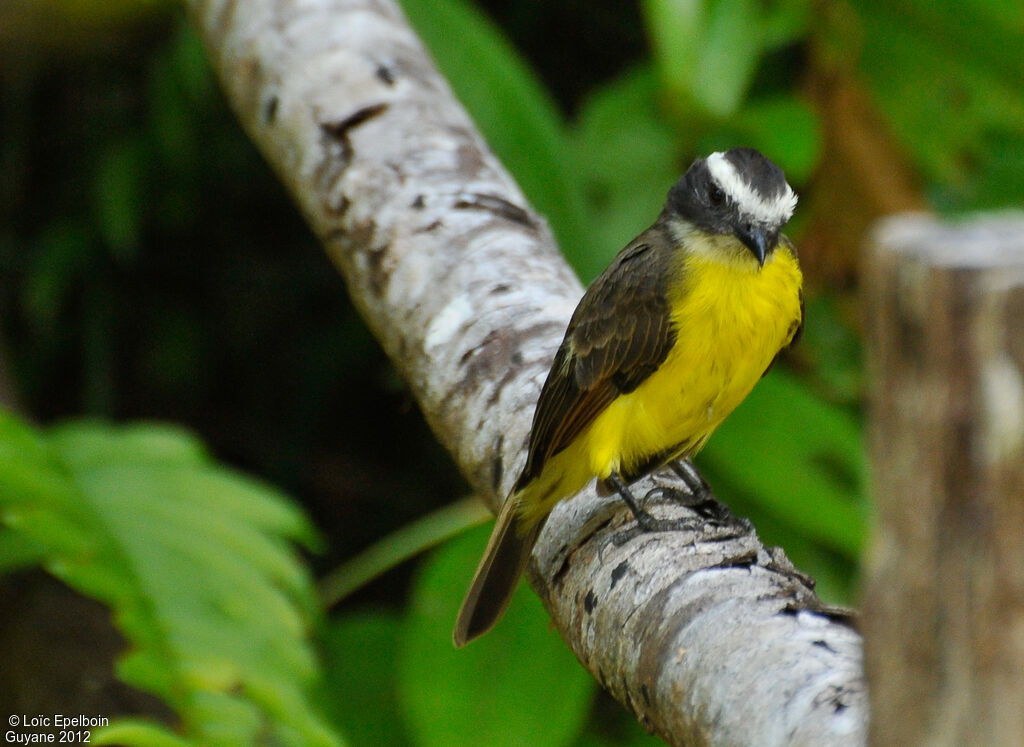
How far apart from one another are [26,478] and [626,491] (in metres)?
1.26

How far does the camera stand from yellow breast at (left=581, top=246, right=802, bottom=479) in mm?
2340

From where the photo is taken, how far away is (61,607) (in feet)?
10.4

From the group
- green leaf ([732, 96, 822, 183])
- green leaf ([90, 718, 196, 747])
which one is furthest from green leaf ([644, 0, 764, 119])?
green leaf ([90, 718, 196, 747])

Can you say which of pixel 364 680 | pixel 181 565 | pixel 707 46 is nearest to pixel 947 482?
pixel 181 565

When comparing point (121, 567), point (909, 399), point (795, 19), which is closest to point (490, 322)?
point (121, 567)

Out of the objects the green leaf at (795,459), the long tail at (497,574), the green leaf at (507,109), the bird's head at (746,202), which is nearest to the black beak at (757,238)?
the bird's head at (746,202)

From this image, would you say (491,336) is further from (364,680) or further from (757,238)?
(364,680)

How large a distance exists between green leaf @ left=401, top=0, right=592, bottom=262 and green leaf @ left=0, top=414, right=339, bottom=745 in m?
1.16

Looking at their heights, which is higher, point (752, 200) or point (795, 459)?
point (752, 200)

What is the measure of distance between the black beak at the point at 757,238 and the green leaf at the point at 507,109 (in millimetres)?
971

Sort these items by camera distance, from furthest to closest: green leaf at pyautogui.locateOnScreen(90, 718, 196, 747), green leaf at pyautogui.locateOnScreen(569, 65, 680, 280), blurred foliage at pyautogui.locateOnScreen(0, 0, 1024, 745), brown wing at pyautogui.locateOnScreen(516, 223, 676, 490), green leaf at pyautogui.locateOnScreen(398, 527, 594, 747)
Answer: green leaf at pyautogui.locateOnScreen(569, 65, 680, 280)
green leaf at pyautogui.locateOnScreen(398, 527, 594, 747)
blurred foliage at pyautogui.locateOnScreen(0, 0, 1024, 745)
brown wing at pyautogui.locateOnScreen(516, 223, 676, 490)
green leaf at pyautogui.locateOnScreen(90, 718, 196, 747)

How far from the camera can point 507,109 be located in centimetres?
346

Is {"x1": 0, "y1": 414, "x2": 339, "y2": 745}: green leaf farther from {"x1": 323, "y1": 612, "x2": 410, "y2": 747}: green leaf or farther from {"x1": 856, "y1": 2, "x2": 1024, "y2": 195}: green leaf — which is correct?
{"x1": 856, "y1": 2, "x2": 1024, "y2": 195}: green leaf

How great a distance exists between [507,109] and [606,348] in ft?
4.65
